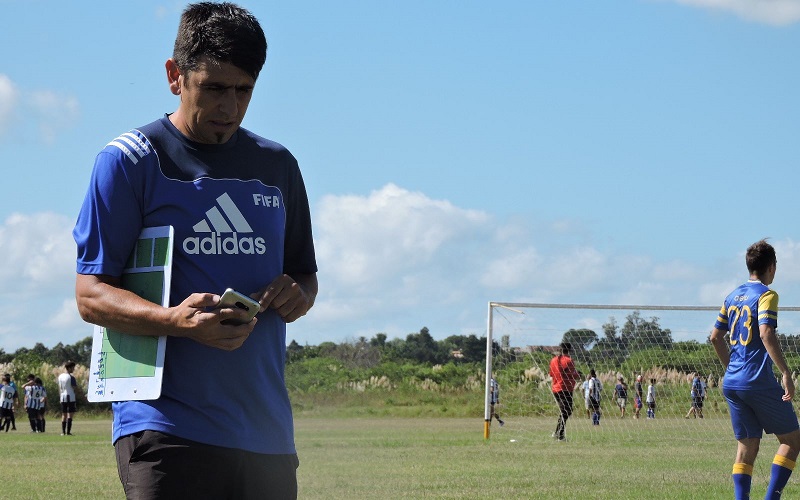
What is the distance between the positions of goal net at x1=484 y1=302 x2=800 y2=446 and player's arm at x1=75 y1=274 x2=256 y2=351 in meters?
17.3

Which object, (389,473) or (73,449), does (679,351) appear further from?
(73,449)

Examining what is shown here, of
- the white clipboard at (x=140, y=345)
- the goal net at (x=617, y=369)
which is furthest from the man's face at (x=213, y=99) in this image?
the goal net at (x=617, y=369)

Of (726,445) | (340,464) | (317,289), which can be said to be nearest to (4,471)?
(340,464)

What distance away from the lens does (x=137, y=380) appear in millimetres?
2500

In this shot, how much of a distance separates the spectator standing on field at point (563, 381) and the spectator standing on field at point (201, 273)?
1755 centimetres

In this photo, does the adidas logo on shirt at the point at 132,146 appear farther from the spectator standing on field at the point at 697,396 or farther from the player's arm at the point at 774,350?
the spectator standing on field at the point at 697,396

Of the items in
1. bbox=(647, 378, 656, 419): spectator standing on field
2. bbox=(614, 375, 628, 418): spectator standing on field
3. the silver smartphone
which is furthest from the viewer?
bbox=(614, 375, 628, 418): spectator standing on field

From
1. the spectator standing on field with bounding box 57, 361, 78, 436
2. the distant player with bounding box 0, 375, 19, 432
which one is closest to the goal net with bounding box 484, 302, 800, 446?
the spectator standing on field with bounding box 57, 361, 78, 436

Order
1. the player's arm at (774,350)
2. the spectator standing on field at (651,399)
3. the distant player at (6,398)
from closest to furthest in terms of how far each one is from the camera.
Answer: the player's arm at (774,350) → the spectator standing on field at (651,399) → the distant player at (6,398)

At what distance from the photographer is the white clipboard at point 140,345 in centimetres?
248

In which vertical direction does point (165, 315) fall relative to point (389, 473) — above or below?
above

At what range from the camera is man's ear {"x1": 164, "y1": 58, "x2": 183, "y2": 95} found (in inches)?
102

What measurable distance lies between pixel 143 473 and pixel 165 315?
36 centimetres

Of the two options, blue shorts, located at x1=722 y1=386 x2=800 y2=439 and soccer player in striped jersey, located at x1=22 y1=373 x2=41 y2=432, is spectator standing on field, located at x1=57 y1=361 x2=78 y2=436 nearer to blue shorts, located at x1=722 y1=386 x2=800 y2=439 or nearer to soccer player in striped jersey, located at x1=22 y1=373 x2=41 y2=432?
soccer player in striped jersey, located at x1=22 y1=373 x2=41 y2=432
